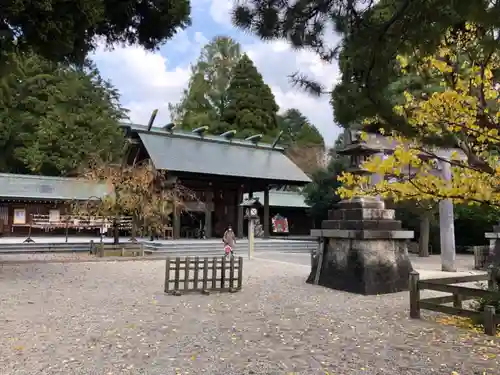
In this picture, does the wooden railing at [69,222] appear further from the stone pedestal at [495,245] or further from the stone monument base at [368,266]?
the stone pedestal at [495,245]

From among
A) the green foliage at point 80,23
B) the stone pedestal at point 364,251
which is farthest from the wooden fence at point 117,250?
the green foliage at point 80,23

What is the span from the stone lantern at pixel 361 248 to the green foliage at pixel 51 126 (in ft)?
68.3

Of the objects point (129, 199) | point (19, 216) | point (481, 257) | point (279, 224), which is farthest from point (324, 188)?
point (19, 216)

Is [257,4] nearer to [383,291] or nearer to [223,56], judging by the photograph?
[383,291]

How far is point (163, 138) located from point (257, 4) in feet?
67.3

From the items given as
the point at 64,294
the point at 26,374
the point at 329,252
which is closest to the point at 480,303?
the point at 329,252

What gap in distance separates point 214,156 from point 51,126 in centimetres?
1153

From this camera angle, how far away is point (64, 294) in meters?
8.74

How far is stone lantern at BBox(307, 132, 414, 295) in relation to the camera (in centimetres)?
973

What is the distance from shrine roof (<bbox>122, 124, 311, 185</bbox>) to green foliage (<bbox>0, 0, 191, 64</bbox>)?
12.5m

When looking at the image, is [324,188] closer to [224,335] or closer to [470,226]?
[470,226]

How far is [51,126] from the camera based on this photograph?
2834 centimetres

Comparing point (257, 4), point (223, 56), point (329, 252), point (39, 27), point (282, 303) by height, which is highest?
point (223, 56)

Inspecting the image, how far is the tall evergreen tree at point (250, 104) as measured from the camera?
34656mm
